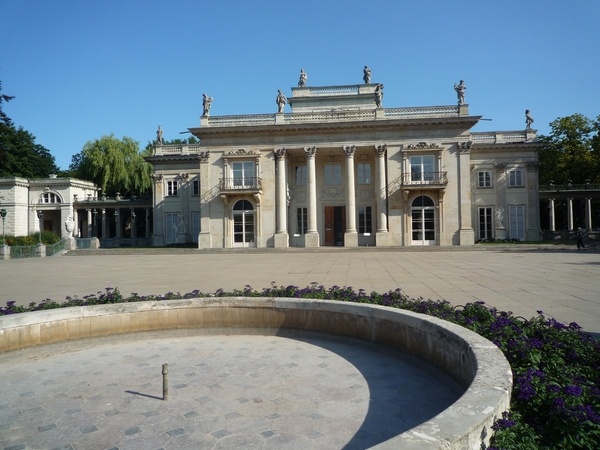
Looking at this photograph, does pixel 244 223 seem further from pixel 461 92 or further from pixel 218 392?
pixel 218 392

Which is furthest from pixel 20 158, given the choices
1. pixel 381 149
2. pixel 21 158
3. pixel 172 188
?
pixel 381 149

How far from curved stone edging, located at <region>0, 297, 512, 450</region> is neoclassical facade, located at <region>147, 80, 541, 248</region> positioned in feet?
87.0

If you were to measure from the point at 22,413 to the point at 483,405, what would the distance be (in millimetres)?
4231

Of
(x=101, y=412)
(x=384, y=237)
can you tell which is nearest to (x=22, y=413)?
(x=101, y=412)

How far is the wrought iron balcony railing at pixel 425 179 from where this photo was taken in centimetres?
3262

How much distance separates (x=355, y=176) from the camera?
36.7m

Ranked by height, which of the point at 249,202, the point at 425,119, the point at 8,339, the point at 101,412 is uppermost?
the point at 425,119

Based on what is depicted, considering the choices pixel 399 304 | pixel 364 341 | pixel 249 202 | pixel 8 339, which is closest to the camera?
pixel 8 339

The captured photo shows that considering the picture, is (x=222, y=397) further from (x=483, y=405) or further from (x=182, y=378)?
(x=483, y=405)

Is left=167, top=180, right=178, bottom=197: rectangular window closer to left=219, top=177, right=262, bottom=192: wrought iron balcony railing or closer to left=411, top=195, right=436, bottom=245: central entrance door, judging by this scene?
left=219, top=177, right=262, bottom=192: wrought iron balcony railing

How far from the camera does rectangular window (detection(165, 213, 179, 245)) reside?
143 feet

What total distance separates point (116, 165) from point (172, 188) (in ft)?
45.6

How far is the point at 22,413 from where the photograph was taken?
4.03m

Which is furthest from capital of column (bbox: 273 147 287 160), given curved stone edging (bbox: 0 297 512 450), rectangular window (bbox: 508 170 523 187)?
curved stone edging (bbox: 0 297 512 450)
